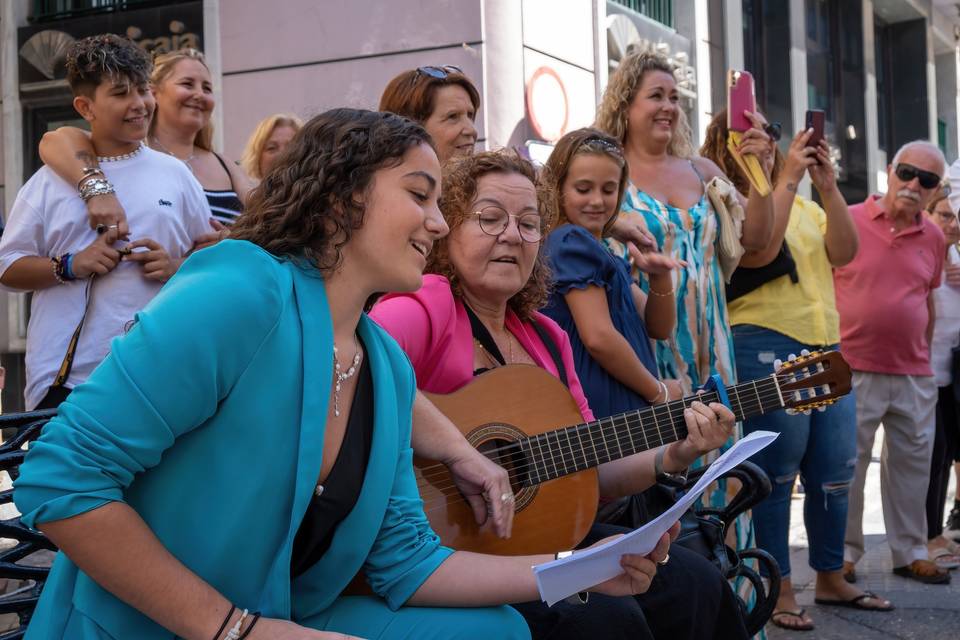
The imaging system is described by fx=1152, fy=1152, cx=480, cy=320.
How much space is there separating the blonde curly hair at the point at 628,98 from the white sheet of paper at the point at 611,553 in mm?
2673

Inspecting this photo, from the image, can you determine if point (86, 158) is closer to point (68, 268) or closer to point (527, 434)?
point (68, 268)

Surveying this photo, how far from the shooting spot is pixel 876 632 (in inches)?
192

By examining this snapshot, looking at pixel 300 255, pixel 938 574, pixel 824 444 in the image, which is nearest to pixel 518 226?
pixel 300 255

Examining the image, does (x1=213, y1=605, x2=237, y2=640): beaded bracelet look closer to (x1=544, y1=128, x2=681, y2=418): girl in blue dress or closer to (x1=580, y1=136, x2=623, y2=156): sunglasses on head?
(x1=544, y1=128, x2=681, y2=418): girl in blue dress

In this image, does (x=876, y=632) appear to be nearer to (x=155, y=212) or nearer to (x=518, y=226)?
(x=518, y=226)

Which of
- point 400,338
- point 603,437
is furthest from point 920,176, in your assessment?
point 400,338

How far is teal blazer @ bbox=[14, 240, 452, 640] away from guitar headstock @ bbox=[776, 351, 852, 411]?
1.49 meters

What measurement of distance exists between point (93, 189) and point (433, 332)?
49.8 inches

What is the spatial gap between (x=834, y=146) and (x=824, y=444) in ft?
46.3

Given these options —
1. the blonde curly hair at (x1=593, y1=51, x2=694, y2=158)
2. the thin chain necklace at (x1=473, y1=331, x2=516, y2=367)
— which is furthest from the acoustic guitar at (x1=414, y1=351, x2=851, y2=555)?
the blonde curly hair at (x1=593, y1=51, x2=694, y2=158)

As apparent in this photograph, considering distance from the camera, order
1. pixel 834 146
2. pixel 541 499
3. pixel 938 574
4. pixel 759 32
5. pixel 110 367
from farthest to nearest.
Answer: pixel 834 146 < pixel 759 32 < pixel 938 574 < pixel 541 499 < pixel 110 367

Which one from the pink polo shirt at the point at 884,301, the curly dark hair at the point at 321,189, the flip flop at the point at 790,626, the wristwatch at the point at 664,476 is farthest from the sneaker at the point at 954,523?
the curly dark hair at the point at 321,189

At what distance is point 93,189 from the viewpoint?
3.53m

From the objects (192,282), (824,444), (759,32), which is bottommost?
(824,444)
